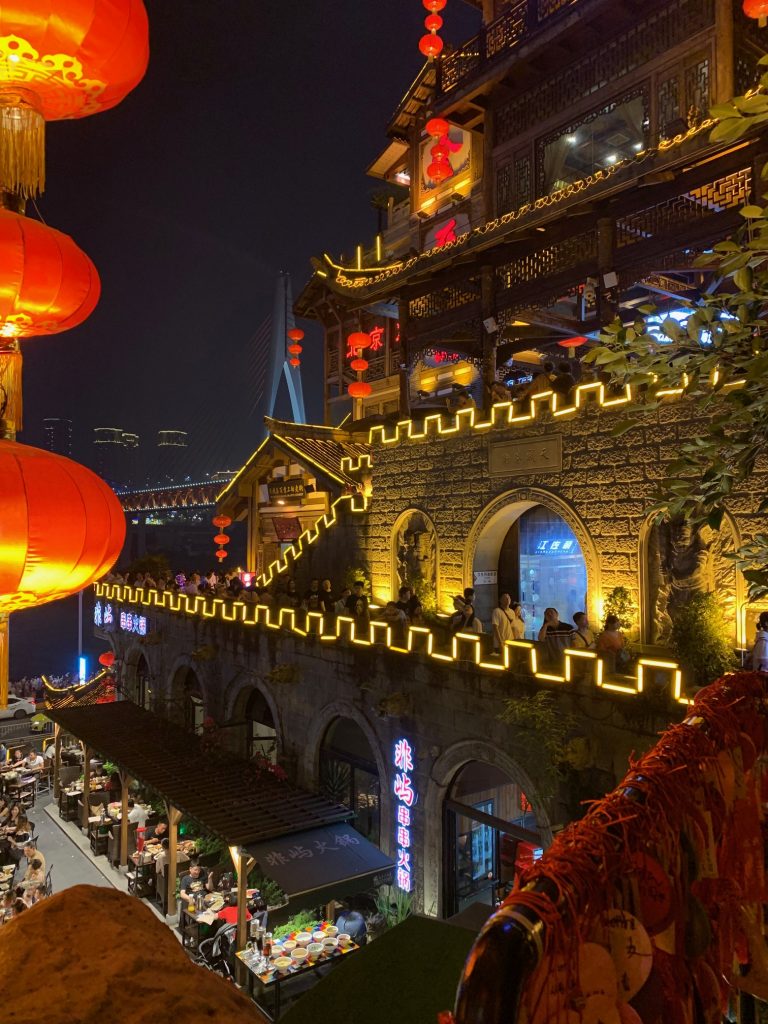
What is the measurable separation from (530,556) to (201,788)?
9.02m

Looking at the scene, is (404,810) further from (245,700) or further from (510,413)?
(510,413)

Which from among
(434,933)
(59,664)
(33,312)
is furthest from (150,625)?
(59,664)

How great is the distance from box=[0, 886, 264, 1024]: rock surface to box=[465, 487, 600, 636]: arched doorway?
1122cm

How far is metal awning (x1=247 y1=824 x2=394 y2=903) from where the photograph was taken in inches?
418

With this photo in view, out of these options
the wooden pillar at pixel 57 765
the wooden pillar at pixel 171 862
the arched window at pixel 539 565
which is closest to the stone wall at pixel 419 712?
the wooden pillar at pixel 171 862

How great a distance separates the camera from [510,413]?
1333 centimetres

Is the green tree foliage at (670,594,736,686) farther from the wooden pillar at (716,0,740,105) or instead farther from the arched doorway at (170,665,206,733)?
the arched doorway at (170,665,206,733)

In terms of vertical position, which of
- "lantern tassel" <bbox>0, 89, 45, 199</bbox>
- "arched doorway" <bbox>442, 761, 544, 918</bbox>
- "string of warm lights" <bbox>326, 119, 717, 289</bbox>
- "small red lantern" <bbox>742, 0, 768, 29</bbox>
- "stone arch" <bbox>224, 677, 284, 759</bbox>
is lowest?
"arched doorway" <bbox>442, 761, 544, 918</bbox>

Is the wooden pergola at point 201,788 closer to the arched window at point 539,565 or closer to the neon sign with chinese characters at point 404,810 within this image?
the neon sign with chinese characters at point 404,810

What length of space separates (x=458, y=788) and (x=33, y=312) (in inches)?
404

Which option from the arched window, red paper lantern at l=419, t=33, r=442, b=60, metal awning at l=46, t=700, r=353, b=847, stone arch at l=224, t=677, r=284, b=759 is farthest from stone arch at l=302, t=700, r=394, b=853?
red paper lantern at l=419, t=33, r=442, b=60

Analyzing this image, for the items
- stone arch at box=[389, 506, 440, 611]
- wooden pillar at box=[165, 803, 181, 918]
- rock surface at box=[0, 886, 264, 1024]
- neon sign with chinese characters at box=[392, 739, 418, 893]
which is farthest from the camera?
stone arch at box=[389, 506, 440, 611]

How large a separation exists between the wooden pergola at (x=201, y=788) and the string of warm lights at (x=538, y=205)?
40.2 feet

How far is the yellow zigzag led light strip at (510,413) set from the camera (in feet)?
38.2
